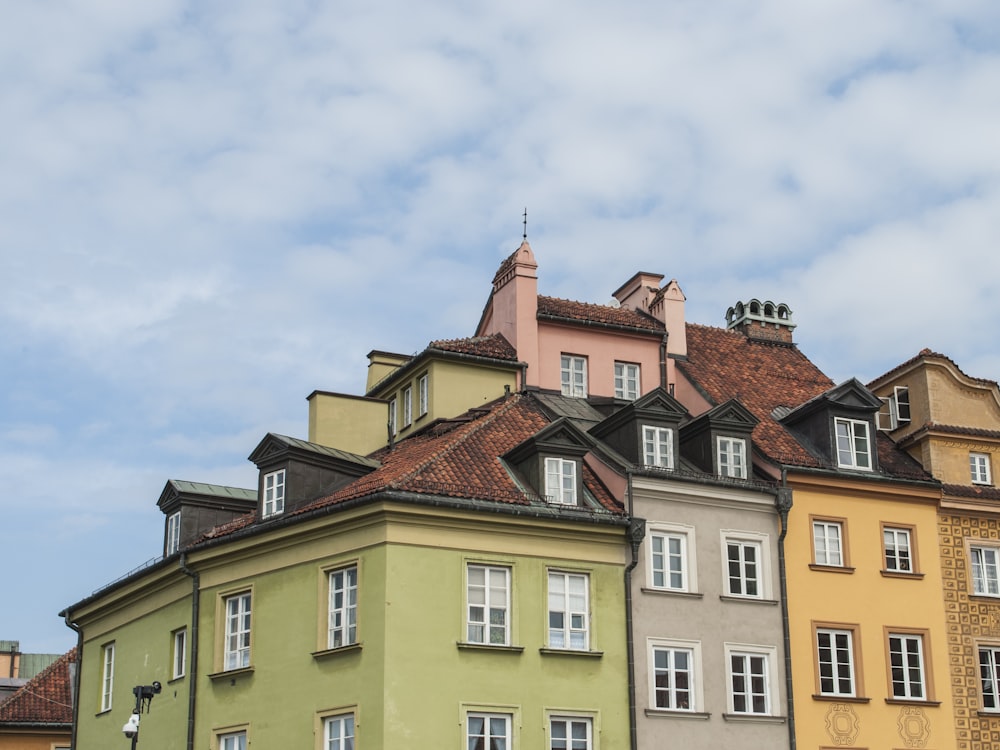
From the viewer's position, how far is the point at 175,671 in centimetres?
3822

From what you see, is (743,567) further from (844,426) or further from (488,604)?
(488,604)

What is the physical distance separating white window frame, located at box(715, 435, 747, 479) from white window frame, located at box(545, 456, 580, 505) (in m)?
4.50

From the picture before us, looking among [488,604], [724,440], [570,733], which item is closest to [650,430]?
[724,440]

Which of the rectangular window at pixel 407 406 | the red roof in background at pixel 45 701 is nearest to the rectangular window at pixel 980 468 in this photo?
the rectangular window at pixel 407 406

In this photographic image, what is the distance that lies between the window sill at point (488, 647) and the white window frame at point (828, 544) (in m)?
9.47

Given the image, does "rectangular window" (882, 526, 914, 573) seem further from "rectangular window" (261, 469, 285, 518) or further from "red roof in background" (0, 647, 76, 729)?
"red roof in background" (0, 647, 76, 729)

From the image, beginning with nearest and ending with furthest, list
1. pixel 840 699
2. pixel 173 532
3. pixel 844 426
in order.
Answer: pixel 840 699 → pixel 844 426 → pixel 173 532

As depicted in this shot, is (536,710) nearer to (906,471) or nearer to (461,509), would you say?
(461,509)

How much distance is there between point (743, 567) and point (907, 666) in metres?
5.25

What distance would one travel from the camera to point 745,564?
38188 millimetres

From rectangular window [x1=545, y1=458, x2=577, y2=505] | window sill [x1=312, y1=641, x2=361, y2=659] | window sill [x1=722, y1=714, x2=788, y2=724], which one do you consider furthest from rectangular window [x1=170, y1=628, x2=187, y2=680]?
window sill [x1=722, y1=714, x2=788, y2=724]

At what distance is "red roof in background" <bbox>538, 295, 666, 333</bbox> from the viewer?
44312 mm

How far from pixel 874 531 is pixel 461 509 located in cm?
1232

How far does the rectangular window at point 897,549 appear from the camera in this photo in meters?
40.2
